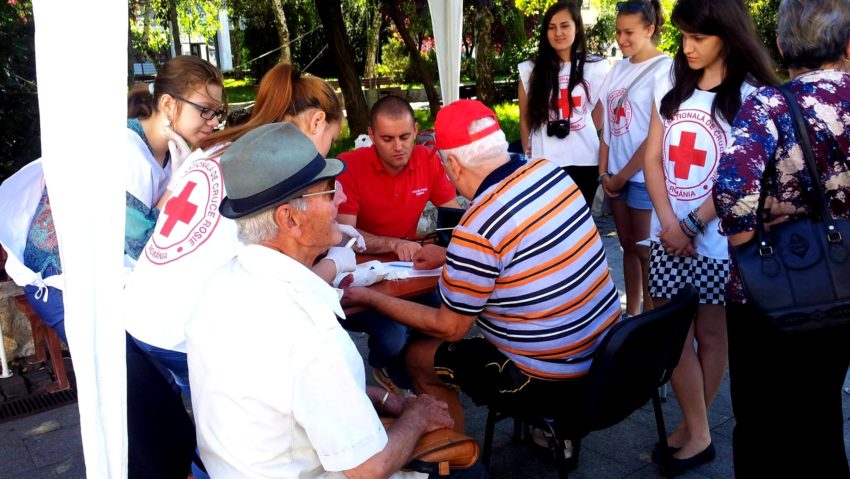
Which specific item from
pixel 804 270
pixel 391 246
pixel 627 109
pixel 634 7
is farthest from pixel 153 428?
pixel 634 7

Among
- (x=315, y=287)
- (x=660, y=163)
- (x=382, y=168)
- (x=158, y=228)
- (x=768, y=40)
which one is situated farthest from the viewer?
(x=768, y=40)

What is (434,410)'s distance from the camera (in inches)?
76.0

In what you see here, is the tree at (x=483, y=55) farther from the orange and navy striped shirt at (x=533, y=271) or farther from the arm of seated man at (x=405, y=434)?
the arm of seated man at (x=405, y=434)

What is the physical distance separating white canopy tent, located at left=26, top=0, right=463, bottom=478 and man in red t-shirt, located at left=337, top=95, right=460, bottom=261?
1733 millimetres

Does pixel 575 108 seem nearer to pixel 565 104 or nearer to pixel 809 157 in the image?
pixel 565 104

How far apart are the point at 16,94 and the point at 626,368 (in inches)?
189

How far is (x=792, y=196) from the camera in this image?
208 centimetres

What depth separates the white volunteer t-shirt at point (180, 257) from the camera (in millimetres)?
2162

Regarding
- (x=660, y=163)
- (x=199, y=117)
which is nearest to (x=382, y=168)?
(x=199, y=117)

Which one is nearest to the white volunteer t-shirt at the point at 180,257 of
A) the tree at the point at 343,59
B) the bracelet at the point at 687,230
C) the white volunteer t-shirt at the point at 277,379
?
the white volunteer t-shirt at the point at 277,379

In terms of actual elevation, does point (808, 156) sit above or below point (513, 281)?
above

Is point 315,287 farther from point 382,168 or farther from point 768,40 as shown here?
point 768,40

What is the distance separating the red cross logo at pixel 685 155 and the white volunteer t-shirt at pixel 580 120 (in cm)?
157

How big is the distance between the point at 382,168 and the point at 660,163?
128 centimetres
